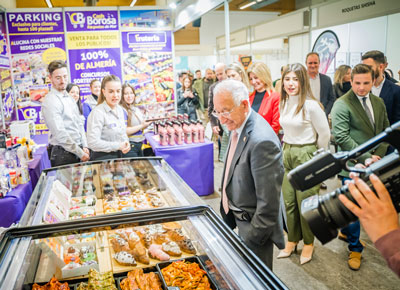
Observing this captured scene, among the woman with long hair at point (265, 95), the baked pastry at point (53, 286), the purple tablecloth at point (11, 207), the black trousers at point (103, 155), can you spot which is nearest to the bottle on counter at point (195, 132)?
the woman with long hair at point (265, 95)

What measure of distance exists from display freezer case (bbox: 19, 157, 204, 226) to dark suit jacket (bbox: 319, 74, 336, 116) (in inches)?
118

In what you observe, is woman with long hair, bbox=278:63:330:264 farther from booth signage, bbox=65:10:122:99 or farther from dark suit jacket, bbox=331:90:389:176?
booth signage, bbox=65:10:122:99

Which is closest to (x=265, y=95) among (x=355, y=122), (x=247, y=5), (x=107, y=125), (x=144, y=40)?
(x=355, y=122)

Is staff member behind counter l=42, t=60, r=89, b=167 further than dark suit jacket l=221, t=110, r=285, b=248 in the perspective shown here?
Yes

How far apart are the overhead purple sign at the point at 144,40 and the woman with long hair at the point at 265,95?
11.0 ft

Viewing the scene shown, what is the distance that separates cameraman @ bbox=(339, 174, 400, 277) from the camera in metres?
0.92

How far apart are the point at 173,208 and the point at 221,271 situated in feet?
1.58

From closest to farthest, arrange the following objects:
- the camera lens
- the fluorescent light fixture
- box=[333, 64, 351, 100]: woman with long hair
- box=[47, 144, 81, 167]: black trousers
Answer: the camera lens < box=[47, 144, 81, 167]: black trousers < box=[333, 64, 351, 100]: woman with long hair < the fluorescent light fixture

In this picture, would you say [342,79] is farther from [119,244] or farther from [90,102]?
[119,244]

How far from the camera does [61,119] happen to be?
369cm

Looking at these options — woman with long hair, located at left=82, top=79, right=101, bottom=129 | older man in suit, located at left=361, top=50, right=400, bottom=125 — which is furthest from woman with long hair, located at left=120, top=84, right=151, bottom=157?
older man in suit, located at left=361, top=50, right=400, bottom=125

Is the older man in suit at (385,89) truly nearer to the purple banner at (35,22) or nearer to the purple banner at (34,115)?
the purple banner at (35,22)

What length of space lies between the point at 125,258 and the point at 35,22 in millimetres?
6084

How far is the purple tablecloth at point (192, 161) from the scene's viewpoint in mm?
4641
